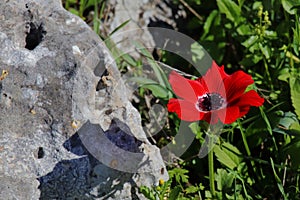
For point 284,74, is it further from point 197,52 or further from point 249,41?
point 197,52

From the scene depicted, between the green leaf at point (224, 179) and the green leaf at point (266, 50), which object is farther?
the green leaf at point (266, 50)

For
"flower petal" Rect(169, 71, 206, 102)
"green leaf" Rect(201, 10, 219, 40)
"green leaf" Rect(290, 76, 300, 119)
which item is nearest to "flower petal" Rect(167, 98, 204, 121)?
"flower petal" Rect(169, 71, 206, 102)

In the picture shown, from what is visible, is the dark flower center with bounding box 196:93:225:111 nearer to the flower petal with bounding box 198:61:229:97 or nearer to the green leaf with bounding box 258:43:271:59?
the flower petal with bounding box 198:61:229:97

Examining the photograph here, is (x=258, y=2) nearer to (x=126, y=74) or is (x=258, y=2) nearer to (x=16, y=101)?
(x=126, y=74)

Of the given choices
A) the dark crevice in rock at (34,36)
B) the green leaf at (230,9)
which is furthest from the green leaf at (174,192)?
the green leaf at (230,9)

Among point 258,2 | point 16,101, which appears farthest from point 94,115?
point 258,2

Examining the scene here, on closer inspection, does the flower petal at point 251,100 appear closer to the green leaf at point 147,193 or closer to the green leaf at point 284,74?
the green leaf at point 147,193

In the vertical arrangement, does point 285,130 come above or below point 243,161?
above
